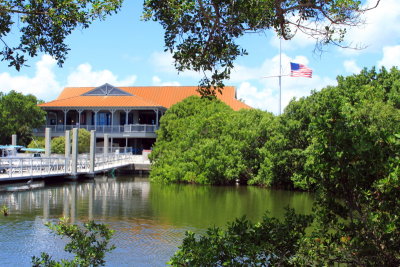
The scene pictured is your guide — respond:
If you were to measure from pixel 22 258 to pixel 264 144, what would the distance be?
1924 cm

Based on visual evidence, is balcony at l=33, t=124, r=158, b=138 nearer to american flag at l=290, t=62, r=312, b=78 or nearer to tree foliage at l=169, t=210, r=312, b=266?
american flag at l=290, t=62, r=312, b=78

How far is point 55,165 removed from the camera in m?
26.5

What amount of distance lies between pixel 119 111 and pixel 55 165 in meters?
17.4

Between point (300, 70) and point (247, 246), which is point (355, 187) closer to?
point (247, 246)

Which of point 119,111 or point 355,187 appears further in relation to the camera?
point 119,111

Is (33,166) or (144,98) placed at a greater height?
(144,98)

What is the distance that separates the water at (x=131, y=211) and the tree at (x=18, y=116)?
15445 millimetres

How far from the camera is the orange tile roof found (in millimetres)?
40719

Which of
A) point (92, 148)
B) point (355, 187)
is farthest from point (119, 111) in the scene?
point (355, 187)

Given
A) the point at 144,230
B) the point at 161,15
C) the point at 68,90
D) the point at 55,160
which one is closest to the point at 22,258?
the point at 144,230

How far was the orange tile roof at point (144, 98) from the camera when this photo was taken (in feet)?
134

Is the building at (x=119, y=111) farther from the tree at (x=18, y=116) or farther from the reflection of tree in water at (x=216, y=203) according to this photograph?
the reflection of tree in water at (x=216, y=203)

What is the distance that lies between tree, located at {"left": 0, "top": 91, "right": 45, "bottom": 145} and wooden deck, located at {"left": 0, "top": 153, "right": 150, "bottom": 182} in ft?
33.6

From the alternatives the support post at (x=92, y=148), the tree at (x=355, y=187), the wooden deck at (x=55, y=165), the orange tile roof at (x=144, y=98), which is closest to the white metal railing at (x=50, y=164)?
the wooden deck at (x=55, y=165)
